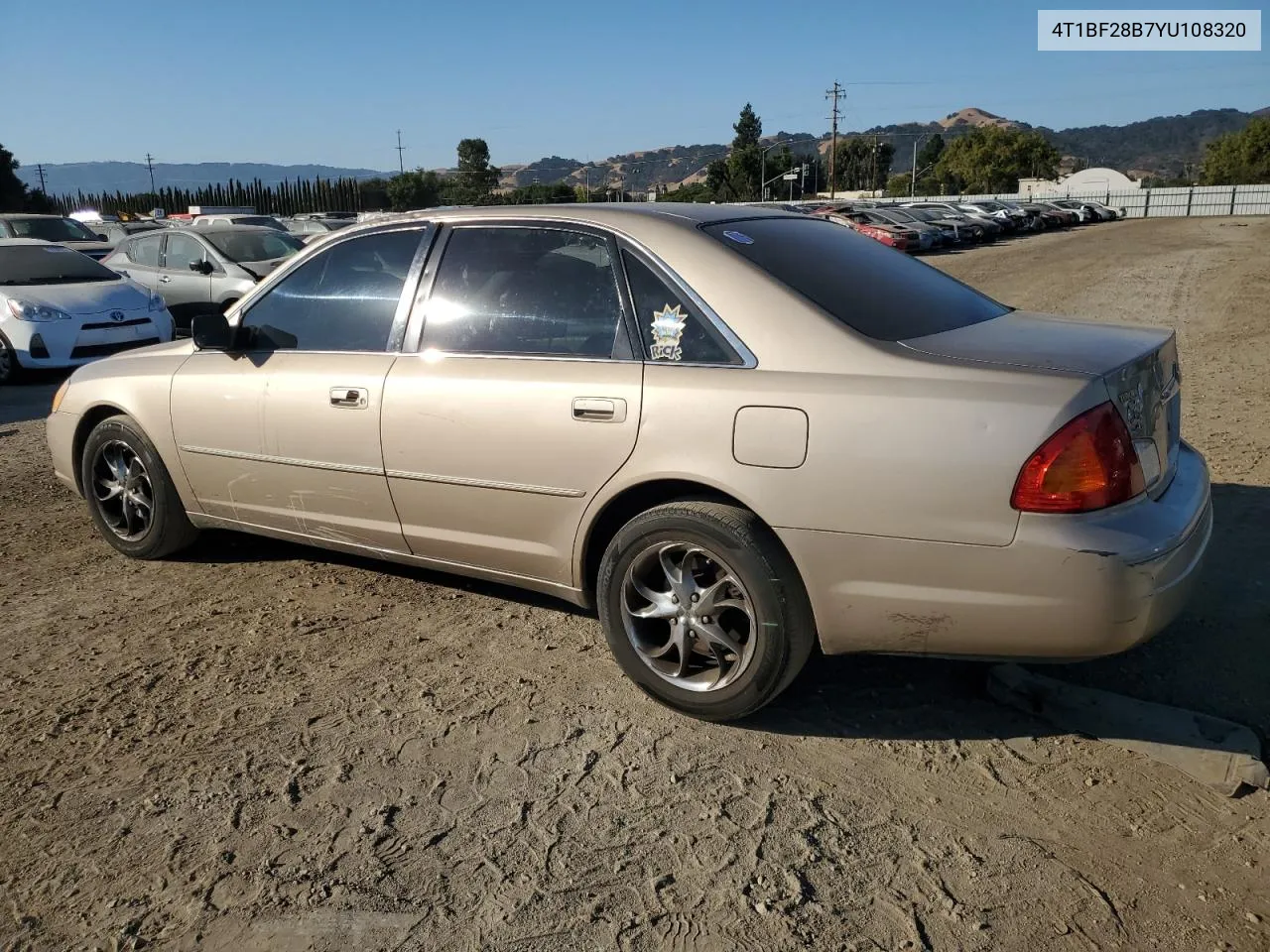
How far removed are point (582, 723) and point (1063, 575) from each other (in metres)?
1.56

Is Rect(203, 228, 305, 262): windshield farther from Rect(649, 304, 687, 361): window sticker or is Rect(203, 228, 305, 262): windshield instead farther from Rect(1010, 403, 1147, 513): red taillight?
Rect(1010, 403, 1147, 513): red taillight

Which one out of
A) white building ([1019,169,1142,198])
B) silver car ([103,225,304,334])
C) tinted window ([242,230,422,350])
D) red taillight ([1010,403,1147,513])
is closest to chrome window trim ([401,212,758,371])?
tinted window ([242,230,422,350])

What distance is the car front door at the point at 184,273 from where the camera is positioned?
13461 millimetres

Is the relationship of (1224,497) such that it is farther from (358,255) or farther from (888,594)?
(358,255)

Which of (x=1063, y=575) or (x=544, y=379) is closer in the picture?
(x=1063, y=575)

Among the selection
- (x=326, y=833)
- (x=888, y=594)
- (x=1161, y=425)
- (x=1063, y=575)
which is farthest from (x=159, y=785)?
(x=1161, y=425)

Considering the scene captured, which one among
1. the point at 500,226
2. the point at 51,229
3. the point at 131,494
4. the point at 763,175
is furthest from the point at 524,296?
the point at 763,175

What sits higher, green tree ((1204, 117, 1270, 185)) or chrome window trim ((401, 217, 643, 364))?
green tree ((1204, 117, 1270, 185))

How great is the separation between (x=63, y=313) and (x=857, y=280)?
9.97m

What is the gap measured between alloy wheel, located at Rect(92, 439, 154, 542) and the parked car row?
74.0 ft

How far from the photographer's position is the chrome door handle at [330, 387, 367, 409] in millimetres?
4004

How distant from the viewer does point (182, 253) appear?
1389cm

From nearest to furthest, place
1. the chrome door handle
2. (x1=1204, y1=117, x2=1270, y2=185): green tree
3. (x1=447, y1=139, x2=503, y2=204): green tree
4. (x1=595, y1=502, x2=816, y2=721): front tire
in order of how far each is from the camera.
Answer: (x1=595, y1=502, x2=816, y2=721): front tire, the chrome door handle, (x1=1204, y1=117, x2=1270, y2=185): green tree, (x1=447, y1=139, x2=503, y2=204): green tree

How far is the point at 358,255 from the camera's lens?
432 cm
